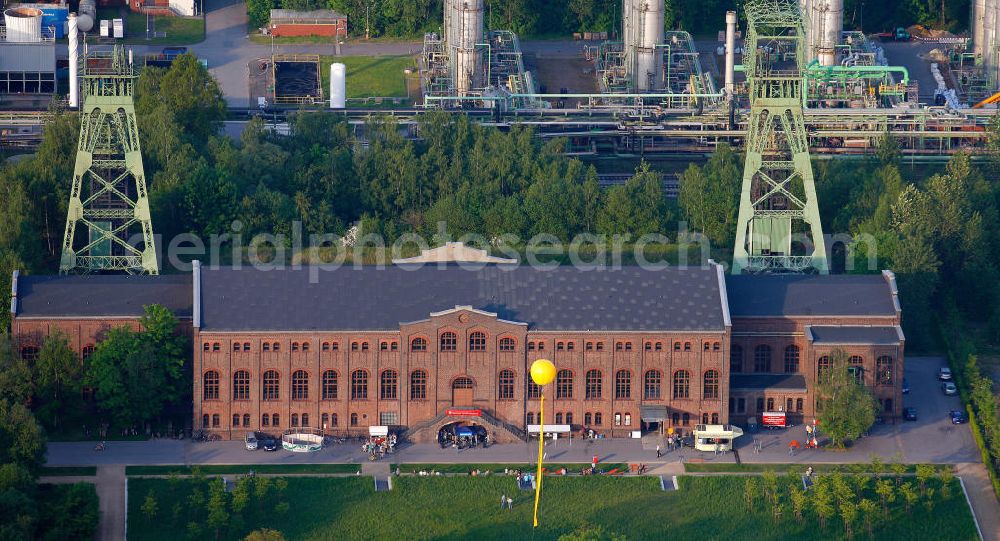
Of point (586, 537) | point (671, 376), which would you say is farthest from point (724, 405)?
point (586, 537)

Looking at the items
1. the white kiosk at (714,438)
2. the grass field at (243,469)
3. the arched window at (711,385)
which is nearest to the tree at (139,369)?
the grass field at (243,469)

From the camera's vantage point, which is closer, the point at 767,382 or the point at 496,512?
the point at 496,512

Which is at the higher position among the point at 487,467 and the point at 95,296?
the point at 95,296

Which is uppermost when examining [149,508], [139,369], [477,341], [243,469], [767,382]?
[477,341]

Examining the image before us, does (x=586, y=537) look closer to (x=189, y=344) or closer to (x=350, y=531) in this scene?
(x=350, y=531)

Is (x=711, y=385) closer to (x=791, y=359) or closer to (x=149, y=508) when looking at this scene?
(x=791, y=359)

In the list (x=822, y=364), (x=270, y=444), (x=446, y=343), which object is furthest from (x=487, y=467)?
(x=822, y=364)

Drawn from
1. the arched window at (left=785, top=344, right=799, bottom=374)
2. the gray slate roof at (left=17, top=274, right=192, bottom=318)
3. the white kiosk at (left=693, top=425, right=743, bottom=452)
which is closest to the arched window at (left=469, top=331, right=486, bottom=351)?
the white kiosk at (left=693, top=425, right=743, bottom=452)

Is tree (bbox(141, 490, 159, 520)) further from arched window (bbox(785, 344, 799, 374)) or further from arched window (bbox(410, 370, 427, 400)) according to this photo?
arched window (bbox(785, 344, 799, 374))
